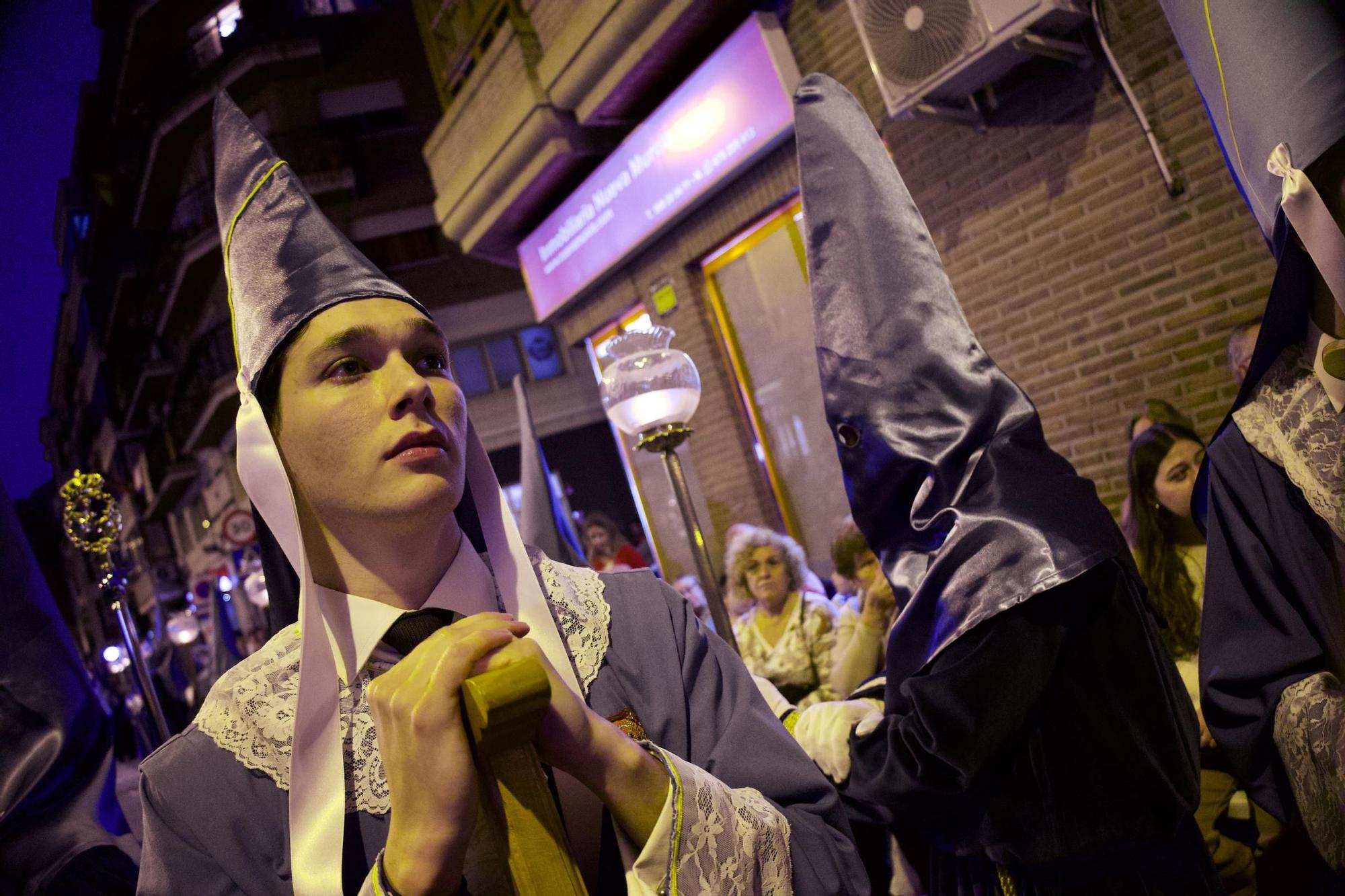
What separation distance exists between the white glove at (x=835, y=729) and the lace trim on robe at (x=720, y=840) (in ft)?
2.62

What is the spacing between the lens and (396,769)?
0.94m

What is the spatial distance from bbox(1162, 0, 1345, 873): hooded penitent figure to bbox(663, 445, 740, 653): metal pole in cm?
128

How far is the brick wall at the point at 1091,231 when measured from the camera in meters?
4.46

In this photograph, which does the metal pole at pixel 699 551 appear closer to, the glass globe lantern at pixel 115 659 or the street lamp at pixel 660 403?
the street lamp at pixel 660 403

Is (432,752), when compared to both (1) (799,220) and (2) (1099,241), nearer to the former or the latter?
(2) (1099,241)

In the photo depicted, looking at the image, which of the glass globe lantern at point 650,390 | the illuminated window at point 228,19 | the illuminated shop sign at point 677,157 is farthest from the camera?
the illuminated window at point 228,19

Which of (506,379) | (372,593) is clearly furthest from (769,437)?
(506,379)

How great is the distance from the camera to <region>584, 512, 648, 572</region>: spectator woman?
23.9 ft

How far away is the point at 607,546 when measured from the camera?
750 cm

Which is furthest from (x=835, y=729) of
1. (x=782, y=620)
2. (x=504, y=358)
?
(x=504, y=358)

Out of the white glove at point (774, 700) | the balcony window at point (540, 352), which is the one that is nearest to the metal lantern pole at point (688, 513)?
the white glove at point (774, 700)

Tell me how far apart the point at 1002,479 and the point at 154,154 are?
22.4m

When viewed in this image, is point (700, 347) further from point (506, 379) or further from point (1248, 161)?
point (506, 379)

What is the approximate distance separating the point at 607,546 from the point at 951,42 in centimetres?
468
